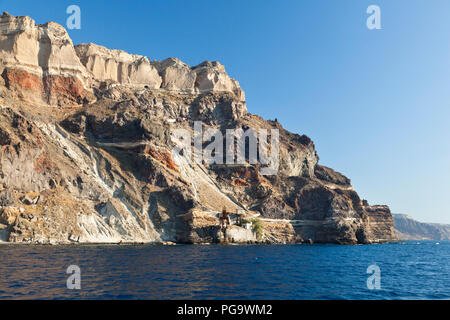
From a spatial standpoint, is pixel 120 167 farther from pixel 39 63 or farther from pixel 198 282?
pixel 198 282

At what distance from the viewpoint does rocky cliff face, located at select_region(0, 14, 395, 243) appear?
96.6 metres

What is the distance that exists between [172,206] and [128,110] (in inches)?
1860

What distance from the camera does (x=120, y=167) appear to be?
123375 millimetres

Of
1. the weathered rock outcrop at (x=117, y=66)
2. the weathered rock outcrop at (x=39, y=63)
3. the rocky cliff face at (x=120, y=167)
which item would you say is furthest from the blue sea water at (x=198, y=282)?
the weathered rock outcrop at (x=117, y=66)

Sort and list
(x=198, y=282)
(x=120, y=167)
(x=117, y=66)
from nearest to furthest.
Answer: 1. (x=198, y=282)
2. (x=120, y=167)
3. (x=117, y=66)

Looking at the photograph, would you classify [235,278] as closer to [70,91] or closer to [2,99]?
[2,99]

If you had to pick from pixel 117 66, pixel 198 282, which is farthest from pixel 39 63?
pixel 198 282

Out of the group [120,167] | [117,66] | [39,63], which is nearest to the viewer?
[120,167]

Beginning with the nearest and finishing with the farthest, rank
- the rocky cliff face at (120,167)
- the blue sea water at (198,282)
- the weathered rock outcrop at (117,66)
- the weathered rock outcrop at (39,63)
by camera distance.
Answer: the blue sea water at (198,282) → the rocky cliff face at (120,167) → the weathered rock outcrop at (39,63) → the weathered rock outcrop at (117,66)

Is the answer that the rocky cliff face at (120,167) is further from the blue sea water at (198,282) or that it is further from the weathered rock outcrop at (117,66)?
the blue sea water at (198,282)

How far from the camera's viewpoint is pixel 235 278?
39844 mm

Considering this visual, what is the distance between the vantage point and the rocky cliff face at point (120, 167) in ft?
317

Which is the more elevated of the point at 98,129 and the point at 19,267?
the point at 98,129
